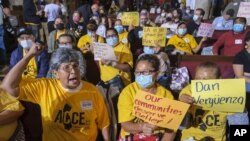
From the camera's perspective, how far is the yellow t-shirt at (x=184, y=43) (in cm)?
891

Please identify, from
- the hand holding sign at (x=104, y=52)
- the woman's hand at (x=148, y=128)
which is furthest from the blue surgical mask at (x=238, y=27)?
the woman's hand at (x=148, y=128)

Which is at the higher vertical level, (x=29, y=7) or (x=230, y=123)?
(x=29, y=7)

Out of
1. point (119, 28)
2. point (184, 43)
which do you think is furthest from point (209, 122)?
point (119, 28)

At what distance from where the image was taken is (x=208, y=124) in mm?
4637

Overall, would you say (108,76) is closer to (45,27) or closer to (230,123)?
(230,123)

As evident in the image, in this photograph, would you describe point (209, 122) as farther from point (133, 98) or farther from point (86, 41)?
point (86, 41)

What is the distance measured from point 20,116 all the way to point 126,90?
4.44 feet

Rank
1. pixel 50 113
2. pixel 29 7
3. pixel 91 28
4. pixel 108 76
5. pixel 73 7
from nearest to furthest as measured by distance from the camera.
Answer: pixel 50 113 → pixel 108 76 → pixel 91 28 → pixel 29 7 → pixel 73 7

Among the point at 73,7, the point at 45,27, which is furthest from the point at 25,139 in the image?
the point at 73,7

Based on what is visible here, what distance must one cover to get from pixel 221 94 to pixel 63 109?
1561 millimetres

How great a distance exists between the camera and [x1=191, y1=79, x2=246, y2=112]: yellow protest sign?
4.40 metres

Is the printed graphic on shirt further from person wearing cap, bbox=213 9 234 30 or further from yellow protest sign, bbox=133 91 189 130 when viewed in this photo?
person wearing cap, bbox=213 9 234 30

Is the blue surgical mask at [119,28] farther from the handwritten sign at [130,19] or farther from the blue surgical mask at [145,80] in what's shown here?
the blue surgical mask at [145,80]

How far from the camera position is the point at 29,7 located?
12.7m
